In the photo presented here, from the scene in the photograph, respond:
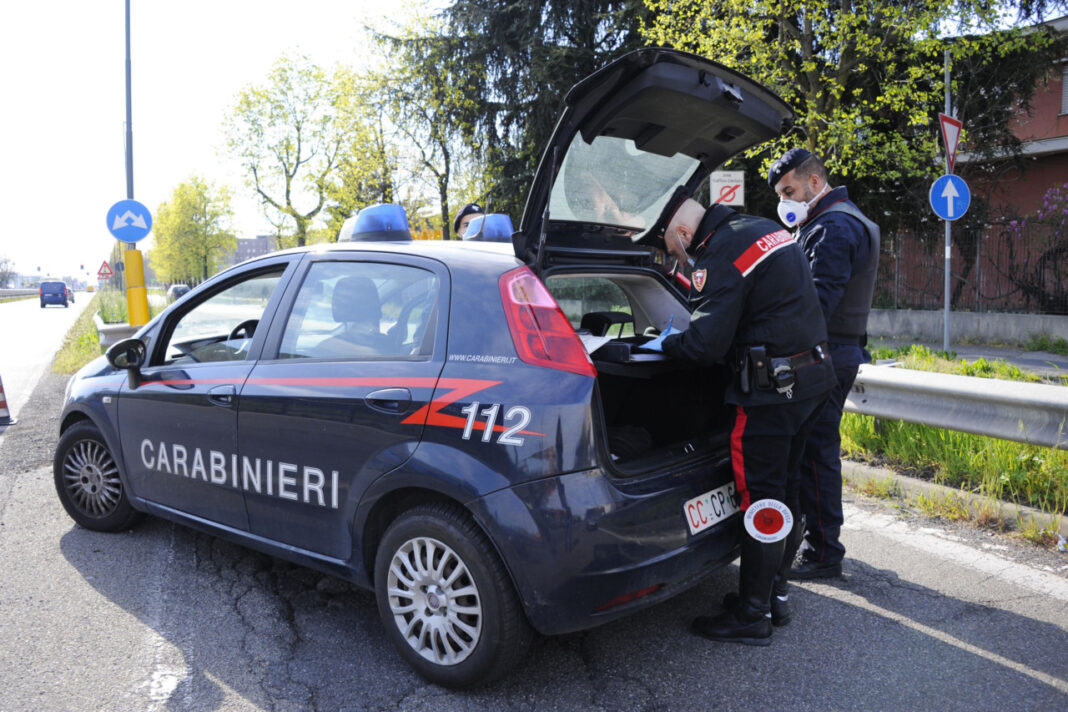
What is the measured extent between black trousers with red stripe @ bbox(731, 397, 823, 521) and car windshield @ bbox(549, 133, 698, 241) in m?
1.12

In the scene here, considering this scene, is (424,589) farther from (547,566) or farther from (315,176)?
(315,176)

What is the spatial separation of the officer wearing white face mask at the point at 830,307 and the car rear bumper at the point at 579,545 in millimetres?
1359

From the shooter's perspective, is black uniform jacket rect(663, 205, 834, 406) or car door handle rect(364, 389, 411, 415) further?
black uniform jacket rect(663, 205, 834, 406)

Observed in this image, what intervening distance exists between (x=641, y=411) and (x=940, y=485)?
2.12 m

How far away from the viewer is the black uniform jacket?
2762 mm

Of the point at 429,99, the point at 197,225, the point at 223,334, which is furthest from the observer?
the point at 197,225

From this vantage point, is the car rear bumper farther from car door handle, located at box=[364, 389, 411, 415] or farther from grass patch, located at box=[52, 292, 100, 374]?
grass patch, located at box=[52, 292, 100, 374]

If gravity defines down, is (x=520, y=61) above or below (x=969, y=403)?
above

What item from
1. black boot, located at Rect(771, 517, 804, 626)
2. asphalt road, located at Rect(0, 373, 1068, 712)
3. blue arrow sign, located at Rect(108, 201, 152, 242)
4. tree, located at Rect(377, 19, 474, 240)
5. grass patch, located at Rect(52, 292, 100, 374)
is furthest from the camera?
tree, located at Rect(377, 19, 474, 240)

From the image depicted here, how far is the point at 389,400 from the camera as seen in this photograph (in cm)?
266

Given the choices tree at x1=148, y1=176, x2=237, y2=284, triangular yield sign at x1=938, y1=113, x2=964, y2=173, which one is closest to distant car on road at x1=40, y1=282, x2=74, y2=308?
tree at x1=148, y1=176, x2=237, y2=284

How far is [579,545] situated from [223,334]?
2.76 metres

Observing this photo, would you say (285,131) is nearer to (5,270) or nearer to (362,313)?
(362,313)

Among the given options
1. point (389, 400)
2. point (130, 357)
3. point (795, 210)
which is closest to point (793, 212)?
point (795, 210)
